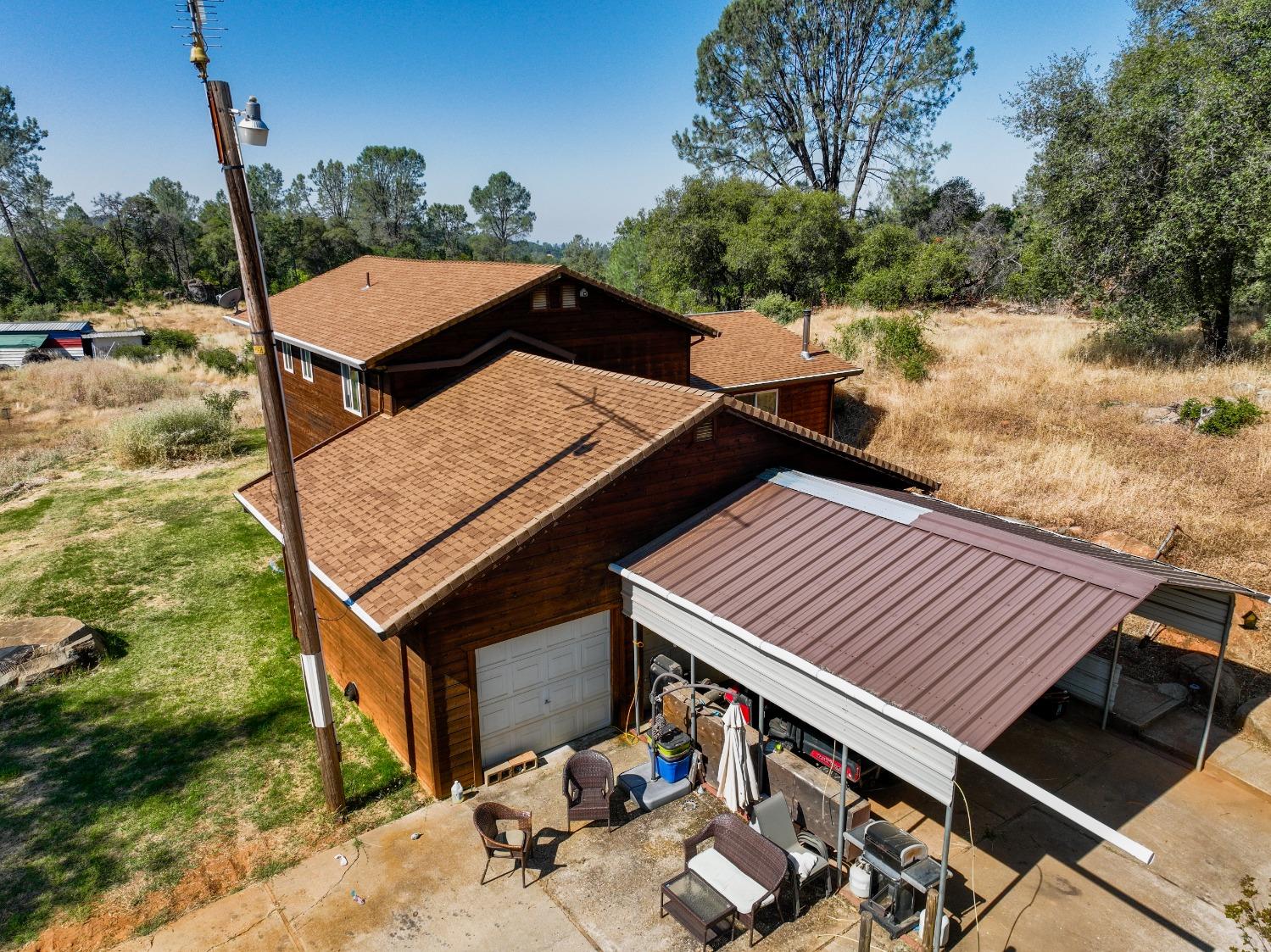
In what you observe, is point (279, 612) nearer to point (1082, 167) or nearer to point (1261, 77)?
point (1082, 167)

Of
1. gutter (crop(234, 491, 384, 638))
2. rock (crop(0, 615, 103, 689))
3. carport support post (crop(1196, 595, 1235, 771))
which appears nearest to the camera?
gutter (crop(234, 491, 384, 638))

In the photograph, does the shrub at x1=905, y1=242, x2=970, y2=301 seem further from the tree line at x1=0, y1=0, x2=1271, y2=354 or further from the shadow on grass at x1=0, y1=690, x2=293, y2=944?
the shadow on grass at x1=0, y1=690, x2=293, y2=944

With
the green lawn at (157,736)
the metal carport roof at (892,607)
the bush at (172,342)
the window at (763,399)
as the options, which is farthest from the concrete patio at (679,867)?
the bush at (172,342)

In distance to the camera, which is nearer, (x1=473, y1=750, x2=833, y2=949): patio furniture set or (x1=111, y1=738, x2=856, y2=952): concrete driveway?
(x1=473, y1=750, x2=833, y2=949): patio furniture set

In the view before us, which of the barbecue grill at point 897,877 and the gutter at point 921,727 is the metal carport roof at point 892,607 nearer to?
the gutter at point 921,727

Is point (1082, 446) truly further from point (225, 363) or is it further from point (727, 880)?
point (225, 363)

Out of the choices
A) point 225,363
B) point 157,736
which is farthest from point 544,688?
point 225,363

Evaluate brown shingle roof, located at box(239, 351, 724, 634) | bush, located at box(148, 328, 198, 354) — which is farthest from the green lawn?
bush, located at box(148, 328, 198, 354)
